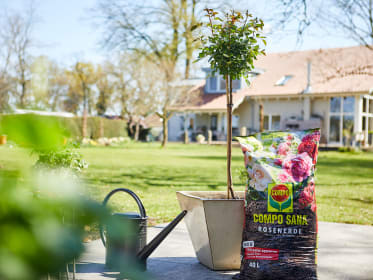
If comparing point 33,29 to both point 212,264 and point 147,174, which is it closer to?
point 147,174

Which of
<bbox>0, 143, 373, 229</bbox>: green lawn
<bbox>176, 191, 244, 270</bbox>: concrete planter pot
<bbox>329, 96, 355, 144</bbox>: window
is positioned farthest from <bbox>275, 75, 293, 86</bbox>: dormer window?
<bbox>176, 191, 244, 270</bbox>: concrete planter pot

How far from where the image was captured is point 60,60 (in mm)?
32938

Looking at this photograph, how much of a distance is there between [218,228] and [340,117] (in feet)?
79.0

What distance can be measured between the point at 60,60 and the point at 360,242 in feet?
103

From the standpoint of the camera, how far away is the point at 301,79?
28.1 metres

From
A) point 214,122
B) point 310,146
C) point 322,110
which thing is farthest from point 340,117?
point 310,146

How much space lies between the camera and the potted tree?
123 inches

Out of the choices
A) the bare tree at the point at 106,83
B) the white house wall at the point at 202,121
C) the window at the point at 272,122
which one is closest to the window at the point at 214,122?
the white house wall at the point at 202,121

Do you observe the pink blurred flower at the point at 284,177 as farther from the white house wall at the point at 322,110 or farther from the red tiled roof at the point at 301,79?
the white house wall at the point at 322,110

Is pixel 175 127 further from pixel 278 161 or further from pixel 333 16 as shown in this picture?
pixel 278 161

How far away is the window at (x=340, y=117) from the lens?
2520cm

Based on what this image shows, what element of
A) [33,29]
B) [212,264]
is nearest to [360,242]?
[212,264]

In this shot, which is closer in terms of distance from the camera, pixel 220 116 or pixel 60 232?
pixel 60 232

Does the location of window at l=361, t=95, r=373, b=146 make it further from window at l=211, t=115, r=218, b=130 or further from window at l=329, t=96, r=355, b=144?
window at l=211, t=115, r=218, b=130
